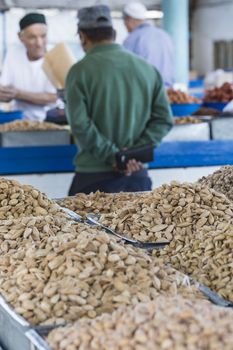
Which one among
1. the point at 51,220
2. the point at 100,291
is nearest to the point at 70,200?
the point at 51,220

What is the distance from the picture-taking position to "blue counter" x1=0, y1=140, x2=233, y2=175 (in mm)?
4078

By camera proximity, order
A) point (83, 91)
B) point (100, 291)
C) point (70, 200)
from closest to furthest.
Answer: point (100, 291)
point (70, 200)
point (83, 91)

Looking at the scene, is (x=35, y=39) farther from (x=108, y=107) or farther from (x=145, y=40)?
(x=108, y=107)

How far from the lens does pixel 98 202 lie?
282 centimetres

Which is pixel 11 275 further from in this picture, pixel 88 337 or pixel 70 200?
pixel 70 200

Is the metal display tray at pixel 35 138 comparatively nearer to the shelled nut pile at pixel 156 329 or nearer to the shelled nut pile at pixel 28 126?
the shelled nut pile at pixel 28 126

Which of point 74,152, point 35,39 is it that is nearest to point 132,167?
point 74,152

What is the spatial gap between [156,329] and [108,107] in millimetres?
2344

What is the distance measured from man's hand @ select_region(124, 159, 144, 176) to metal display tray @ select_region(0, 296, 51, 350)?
1.98 metres

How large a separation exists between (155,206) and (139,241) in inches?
7.8

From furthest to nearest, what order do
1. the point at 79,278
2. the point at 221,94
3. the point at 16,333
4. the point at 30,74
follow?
the point at 221,94 → the point at 30,74 → the point at 79,278 → the point at 16,333

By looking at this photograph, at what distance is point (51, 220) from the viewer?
2.19 meters

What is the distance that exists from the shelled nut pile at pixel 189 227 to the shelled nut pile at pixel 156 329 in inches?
15.4

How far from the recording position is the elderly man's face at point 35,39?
207 inches
